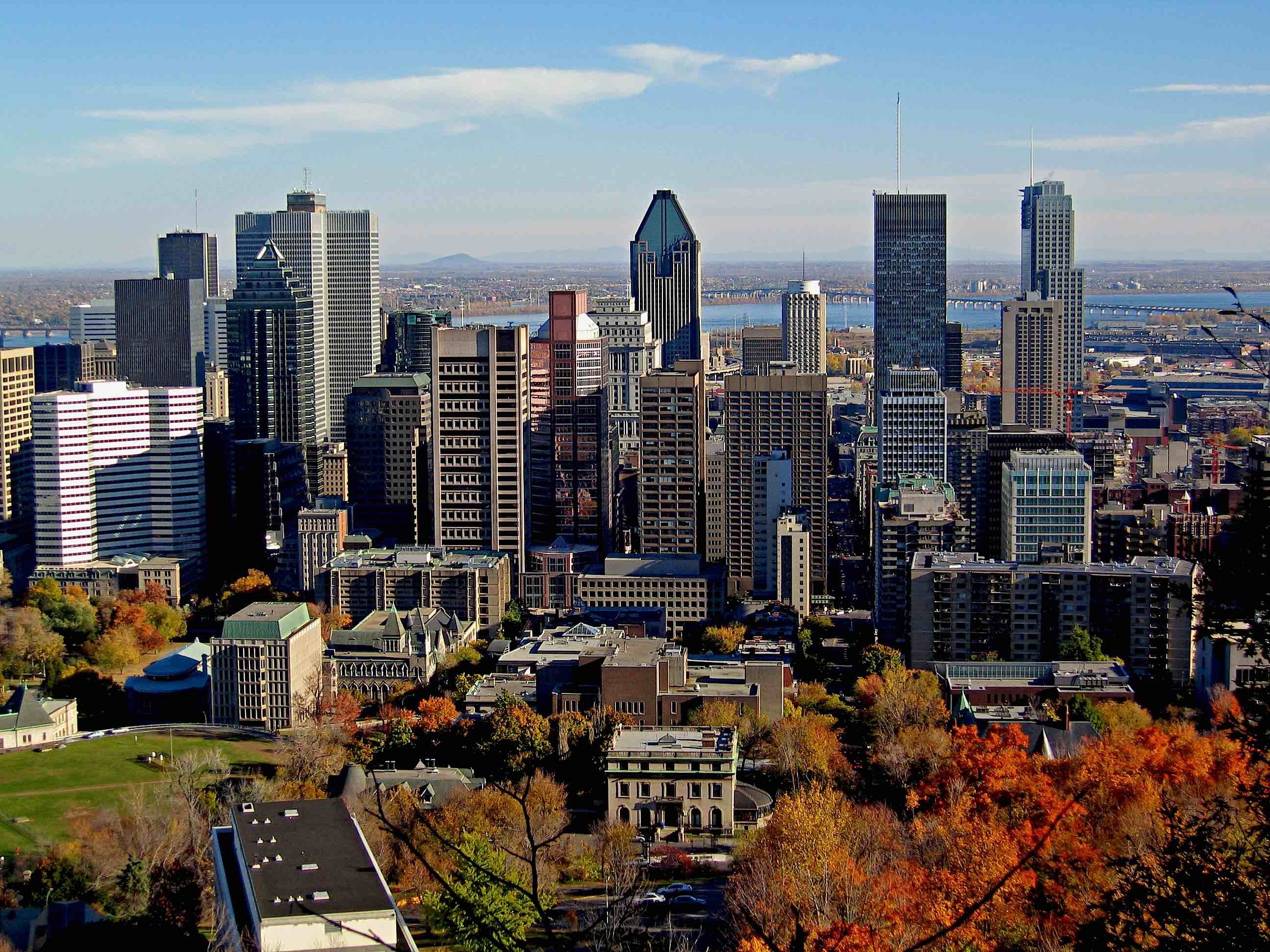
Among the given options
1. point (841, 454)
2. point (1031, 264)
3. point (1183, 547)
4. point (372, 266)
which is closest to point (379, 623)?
point (1183, 547)

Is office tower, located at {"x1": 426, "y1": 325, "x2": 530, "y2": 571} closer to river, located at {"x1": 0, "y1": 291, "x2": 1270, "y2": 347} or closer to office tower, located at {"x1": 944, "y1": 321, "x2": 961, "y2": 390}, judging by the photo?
river, located at {"x1": 0, "y1": 291, "x2": 1270, "y2": 347}

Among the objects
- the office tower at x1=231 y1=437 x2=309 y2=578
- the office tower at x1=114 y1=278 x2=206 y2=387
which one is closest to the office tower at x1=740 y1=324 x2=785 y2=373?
the office tower at x1=114 y1=278 x2=206 y2=387

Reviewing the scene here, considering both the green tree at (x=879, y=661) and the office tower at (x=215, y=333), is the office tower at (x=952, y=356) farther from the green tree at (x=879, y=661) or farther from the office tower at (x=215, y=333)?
the green tree at (x=879, y=661)

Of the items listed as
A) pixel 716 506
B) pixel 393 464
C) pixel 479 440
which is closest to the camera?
pixel 479 440

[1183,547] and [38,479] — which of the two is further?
[38,479]

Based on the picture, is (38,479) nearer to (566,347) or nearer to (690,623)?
(566,347)

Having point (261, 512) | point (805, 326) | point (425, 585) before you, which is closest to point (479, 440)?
point (425, 585)

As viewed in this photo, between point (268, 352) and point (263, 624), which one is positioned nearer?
point (263, 624)

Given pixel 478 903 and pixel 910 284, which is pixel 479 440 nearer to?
pixel 478 903
